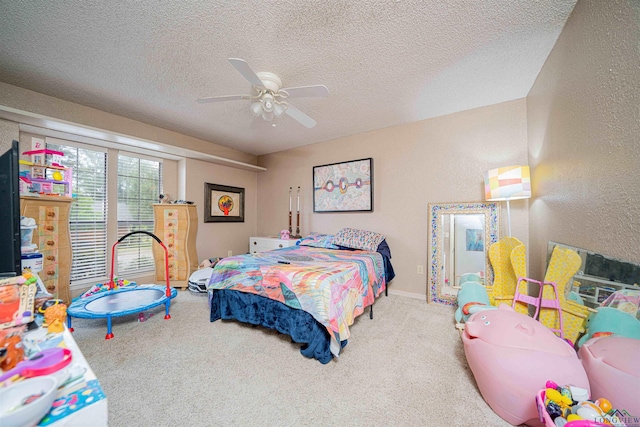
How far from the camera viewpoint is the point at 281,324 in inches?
84.3

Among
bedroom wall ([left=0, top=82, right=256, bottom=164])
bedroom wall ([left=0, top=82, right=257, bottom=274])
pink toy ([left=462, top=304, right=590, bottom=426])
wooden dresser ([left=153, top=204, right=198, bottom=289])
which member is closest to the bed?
pink toy ([left=462, top=304, right=590, bottom=426])

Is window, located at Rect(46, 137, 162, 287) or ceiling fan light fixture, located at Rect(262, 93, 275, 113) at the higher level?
ceiling fan light fixture, located at Rect(262, 93, 275, 113)

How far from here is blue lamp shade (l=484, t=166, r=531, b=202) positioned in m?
2.33

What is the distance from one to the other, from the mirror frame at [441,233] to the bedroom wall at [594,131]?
66 cm

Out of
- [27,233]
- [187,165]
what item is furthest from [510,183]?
[27,233]

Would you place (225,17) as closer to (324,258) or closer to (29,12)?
(29,12)

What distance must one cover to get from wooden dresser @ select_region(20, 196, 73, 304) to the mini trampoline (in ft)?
1.20

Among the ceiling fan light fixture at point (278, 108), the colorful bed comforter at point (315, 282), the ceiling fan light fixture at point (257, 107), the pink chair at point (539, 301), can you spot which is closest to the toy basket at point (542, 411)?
the pink chair at point (539, 301)

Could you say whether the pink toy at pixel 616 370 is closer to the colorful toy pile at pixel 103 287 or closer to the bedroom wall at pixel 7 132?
the colorful toy pile at pixel 103 287

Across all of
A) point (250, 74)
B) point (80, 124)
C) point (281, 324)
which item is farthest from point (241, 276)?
point (80, 124)

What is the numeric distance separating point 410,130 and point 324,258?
2.19 metres

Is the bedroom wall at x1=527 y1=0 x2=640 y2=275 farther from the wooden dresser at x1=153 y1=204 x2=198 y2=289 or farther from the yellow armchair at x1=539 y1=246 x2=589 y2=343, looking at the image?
the wooden dresser at x1=153 y1=204 x2=198 y2=289

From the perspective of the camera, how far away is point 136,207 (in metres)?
3.69

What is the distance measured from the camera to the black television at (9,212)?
1.00 metres
